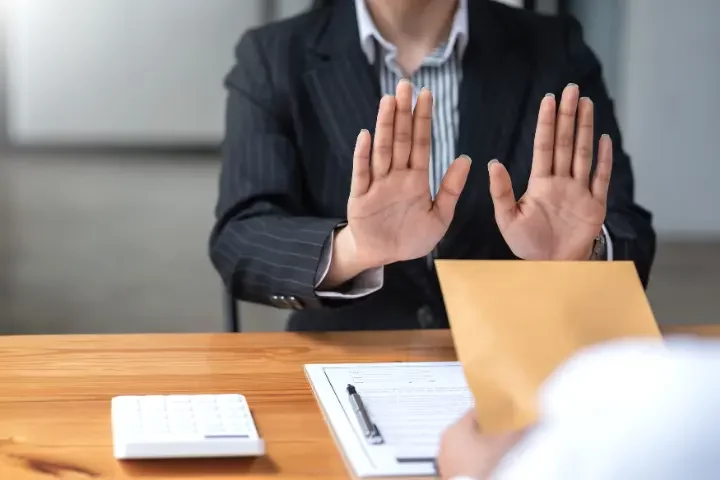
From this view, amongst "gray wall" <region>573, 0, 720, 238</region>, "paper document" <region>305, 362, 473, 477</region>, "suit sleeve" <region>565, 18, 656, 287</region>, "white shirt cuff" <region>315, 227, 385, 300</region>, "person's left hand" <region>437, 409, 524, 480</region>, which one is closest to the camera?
"person's left hand" <region>437, 409, 524, 480</region>

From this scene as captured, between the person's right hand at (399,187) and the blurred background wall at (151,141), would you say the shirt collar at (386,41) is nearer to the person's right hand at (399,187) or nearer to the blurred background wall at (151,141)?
the person's right hand at (399,187)

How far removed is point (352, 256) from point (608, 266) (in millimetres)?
374

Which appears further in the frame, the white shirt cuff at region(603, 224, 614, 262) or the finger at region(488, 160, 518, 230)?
the white shirt cuff at region(603, 224, 614, 262)

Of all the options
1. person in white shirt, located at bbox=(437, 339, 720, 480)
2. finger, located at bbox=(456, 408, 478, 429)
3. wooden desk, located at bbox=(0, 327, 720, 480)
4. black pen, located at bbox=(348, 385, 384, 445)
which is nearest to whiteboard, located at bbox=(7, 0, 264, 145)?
wooden desk, located at bbox=(0, 327, 720, 480)

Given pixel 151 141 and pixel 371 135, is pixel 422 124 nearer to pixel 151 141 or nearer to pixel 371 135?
pixel 371 135

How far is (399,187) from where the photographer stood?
3.18ft

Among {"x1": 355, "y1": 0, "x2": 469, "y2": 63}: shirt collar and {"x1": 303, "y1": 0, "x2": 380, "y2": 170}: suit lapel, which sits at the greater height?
{"x1": 355, "y1": 0, "x2": 469, "y2": 63}: shirt collar

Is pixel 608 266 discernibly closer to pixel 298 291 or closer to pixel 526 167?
pixel 298 291

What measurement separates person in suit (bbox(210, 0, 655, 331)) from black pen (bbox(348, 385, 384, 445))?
28cm

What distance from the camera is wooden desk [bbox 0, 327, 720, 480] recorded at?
0.65 m

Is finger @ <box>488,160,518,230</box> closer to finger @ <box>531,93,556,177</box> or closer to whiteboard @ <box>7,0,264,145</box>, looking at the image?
finger @ <box>531,93,556,177</box>

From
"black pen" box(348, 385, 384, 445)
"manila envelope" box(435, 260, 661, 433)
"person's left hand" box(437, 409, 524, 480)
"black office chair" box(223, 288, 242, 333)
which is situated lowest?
"black office chair" box(223, 288, 242, 333)

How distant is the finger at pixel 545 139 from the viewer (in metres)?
0.96

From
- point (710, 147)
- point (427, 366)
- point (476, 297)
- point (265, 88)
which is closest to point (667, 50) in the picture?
point (710, 147)
